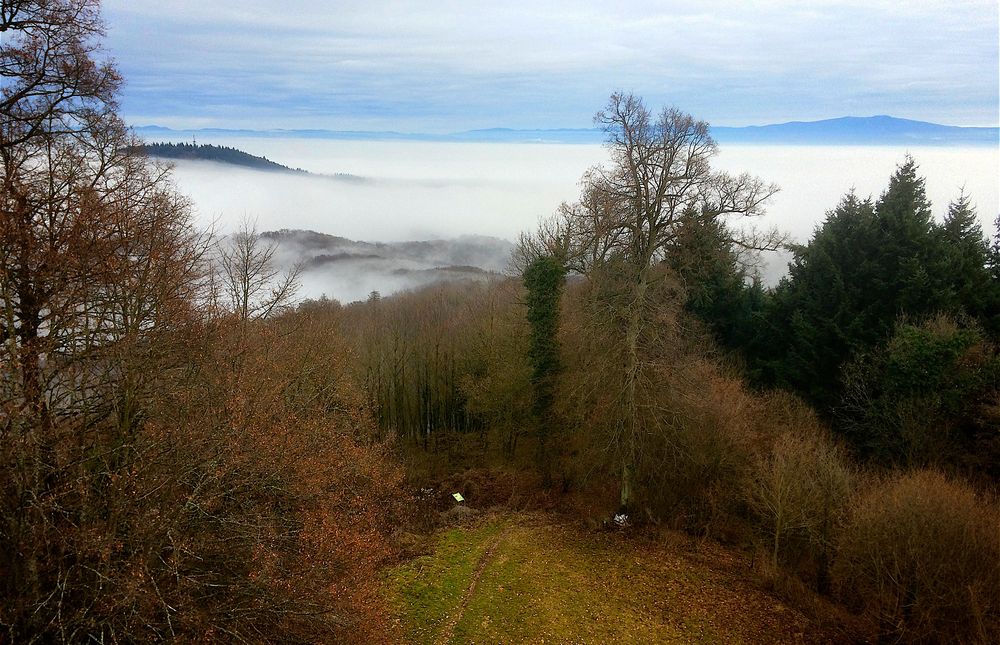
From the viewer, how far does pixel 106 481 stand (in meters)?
8.84

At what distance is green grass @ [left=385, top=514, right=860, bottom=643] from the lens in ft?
49.6

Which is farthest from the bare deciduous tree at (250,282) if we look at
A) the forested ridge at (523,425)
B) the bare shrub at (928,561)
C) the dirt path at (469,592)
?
the bare shrub at (928,561)

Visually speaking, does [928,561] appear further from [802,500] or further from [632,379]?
[632,379]

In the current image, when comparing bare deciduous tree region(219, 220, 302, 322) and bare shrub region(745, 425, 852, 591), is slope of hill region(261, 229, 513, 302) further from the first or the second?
bare shrub region(745, 425, 852, 591)

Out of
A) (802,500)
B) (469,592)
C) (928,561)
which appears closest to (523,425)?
(469,592)

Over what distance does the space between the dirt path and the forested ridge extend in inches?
3.5

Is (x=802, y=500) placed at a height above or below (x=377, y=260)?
below

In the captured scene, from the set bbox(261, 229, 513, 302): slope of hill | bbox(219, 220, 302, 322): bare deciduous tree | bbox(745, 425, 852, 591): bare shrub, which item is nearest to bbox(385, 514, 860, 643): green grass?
bbox(745, 425, 852, 591): bare shrub

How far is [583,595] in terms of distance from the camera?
1702cm

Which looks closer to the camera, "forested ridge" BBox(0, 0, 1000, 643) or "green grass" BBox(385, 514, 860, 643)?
"forested ridge" BBox(0, 0, 1000, 643)

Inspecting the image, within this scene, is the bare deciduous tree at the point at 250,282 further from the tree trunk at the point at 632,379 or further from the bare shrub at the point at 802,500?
the bare shrub at the point at 802,500

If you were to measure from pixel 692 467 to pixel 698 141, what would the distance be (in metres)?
11.7

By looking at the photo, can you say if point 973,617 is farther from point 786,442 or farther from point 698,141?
point 698,141

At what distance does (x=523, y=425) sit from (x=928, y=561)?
60.0 feet
